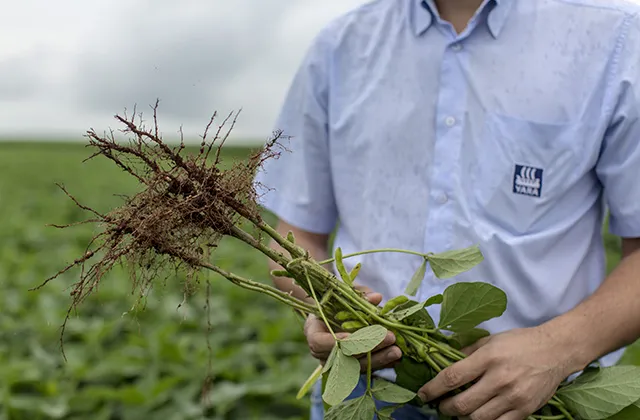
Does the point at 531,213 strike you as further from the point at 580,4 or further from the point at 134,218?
the point at 134,218

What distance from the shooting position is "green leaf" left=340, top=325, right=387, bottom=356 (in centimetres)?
106

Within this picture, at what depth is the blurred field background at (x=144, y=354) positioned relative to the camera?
108 inches

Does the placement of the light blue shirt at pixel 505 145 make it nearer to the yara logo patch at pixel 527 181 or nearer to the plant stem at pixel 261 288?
the yara logo patch at pixel 527 181

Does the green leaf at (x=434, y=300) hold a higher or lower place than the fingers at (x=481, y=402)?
higher

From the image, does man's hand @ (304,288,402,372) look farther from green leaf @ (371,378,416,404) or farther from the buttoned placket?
the buttoned placket

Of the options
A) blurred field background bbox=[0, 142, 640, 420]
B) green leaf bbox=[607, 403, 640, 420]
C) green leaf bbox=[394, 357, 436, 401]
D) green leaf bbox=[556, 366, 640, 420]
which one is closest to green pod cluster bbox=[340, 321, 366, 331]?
green leaf bbox=[394, 357, 436, 401]

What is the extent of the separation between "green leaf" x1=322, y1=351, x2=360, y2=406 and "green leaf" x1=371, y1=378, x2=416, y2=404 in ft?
0.42

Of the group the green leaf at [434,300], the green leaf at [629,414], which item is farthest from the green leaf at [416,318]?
the green leaf at [629,414]

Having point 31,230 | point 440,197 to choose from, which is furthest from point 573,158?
point 31,230

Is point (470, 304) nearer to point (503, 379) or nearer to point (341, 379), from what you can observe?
point (503, 379)

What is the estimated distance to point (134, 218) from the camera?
1.10 meters

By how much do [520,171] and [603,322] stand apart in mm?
312

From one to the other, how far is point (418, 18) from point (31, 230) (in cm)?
475

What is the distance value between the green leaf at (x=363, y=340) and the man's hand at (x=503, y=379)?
0.17m
